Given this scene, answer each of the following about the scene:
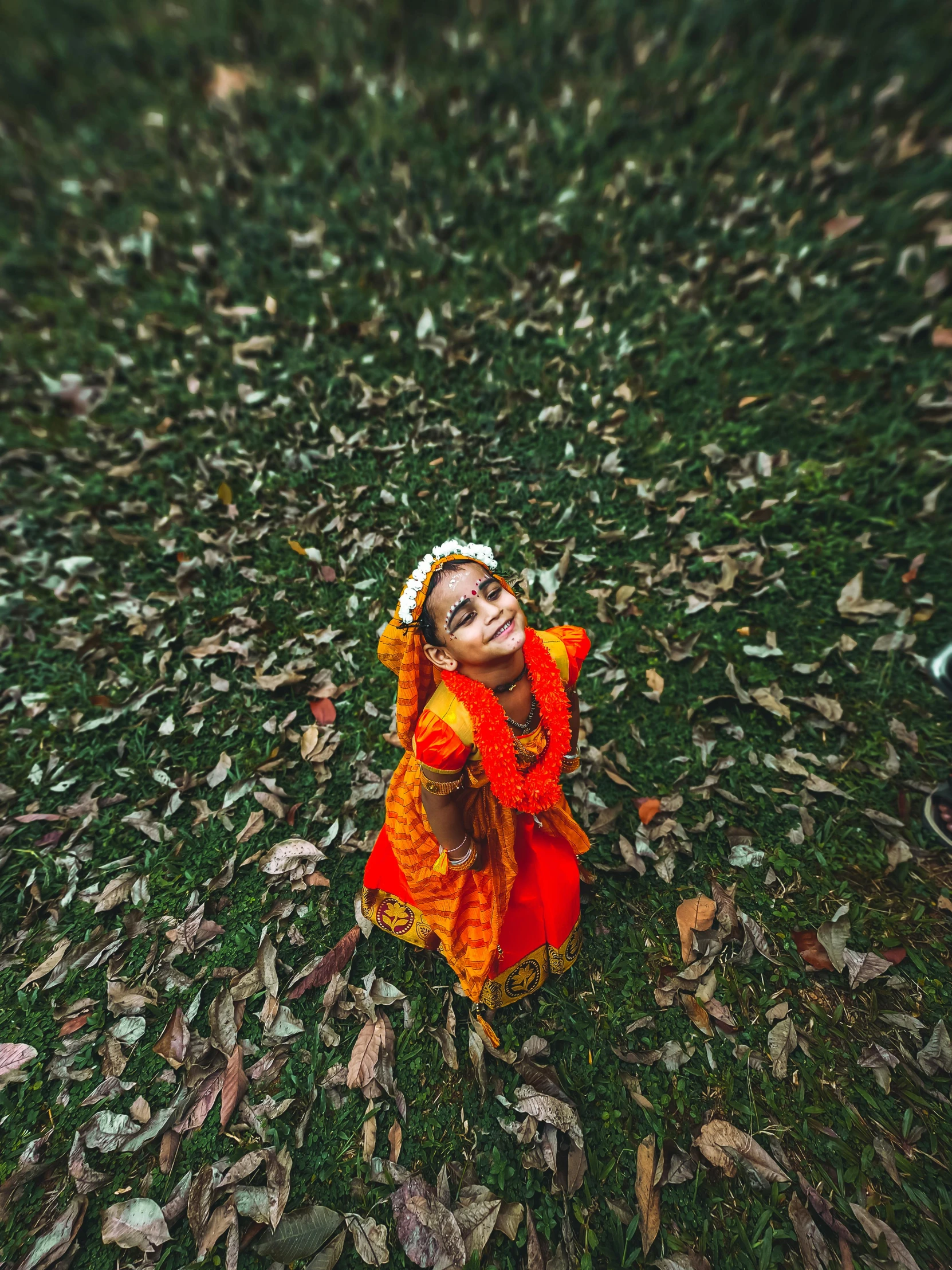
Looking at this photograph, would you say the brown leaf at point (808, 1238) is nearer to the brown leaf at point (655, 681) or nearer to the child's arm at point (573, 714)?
the child's arm at point (573, 714)

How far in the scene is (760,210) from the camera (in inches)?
203

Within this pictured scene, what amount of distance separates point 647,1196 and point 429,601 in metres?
2.21

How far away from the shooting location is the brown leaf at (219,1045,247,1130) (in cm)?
250

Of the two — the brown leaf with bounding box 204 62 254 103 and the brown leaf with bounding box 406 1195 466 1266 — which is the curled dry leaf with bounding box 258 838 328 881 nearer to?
the brown leaf with bounding box 406 1195 466 1266

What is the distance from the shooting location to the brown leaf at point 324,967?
2.78 m

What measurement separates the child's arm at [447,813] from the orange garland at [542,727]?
13 centimetres

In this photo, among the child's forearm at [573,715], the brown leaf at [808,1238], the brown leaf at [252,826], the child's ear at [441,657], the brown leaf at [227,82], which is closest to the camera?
the child's ear at [441,657]

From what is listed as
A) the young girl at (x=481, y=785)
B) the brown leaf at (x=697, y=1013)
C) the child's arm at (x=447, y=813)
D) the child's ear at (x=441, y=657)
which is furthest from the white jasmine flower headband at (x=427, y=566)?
the brown leaf at (x=697, y=1013)

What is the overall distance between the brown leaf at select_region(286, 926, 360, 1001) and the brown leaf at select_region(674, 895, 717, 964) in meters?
1.45

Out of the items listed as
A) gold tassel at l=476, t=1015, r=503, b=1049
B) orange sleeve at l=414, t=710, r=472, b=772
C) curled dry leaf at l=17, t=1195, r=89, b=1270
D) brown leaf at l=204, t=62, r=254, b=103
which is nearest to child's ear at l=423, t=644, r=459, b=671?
orange sleeve at l=414, t=710, r=472, b=772

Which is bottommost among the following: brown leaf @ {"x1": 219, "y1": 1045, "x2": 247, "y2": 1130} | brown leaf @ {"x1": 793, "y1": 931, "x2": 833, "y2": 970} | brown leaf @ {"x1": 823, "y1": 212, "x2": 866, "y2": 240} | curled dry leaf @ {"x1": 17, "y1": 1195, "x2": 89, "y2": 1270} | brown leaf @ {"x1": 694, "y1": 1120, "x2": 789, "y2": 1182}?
brown leaf @ {"x1": 694, "y1": 1120, "x2": 789, "y2": 1182}

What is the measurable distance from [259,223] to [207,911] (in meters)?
6.72

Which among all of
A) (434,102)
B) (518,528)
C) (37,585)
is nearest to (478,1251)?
(518,528)

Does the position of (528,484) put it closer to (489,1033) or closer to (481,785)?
(481,785)
